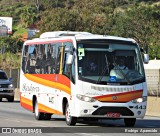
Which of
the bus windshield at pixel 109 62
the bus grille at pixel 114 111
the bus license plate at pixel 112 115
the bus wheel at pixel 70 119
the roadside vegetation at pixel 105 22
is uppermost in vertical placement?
the bus windshield at pixel 109 62

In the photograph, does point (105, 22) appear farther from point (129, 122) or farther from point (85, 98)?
point (85, 98)

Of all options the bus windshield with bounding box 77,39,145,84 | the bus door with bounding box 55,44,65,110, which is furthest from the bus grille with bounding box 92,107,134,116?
the bus door with bounding box 55,44,65,110

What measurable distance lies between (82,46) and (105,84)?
1.49 meters

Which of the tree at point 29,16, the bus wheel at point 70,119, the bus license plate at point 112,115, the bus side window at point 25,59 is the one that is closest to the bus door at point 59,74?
the bus wheel at point 70,119

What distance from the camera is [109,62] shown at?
18.9m

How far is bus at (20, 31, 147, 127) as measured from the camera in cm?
1828

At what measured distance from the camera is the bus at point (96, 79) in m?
18.3

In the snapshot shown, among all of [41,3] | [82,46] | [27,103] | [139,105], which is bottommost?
[41,3]

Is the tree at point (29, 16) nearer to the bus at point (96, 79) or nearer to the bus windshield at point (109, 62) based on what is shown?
the bus at point (96, 79)

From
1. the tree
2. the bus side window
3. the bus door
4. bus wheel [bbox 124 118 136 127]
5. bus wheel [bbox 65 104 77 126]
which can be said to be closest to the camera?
bus wheel [bbox 65 104 77 126]

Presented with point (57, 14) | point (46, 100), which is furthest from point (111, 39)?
point (57, 14)

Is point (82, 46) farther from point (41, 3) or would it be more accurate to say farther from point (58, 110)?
point (41, 3)

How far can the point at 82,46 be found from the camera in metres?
19.0

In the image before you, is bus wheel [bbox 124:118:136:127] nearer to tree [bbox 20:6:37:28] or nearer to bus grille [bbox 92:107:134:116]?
bus grille [bbox 92:107:134:116]
